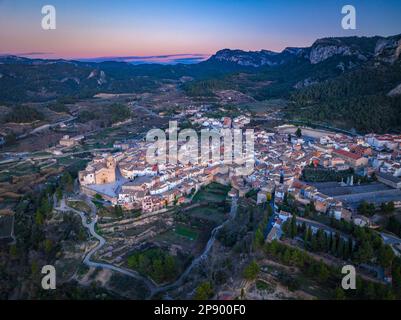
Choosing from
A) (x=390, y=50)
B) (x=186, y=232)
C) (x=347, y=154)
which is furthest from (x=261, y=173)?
(x=390, y=50)

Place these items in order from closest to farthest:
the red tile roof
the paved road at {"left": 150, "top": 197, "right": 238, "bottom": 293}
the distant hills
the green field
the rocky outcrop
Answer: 1. the paved road at {"left": 150, "top": 197, "right": 238, "bottom": 293}
2. the green field
3. the red tile roof
4. the distant hills
5. the rocky outcrop

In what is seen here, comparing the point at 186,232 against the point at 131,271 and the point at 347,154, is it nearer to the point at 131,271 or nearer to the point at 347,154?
the point at 131,271

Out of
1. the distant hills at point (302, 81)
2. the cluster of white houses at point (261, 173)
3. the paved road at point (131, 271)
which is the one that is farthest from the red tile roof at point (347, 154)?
the paved road at point (131, 271)

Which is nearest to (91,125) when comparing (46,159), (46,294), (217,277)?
(46,159)

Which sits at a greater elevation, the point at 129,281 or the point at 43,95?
the point at 43,95

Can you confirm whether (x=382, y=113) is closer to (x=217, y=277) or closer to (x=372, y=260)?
(x=372, y=260)

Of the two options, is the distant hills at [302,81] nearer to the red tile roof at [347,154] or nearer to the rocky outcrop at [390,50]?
the rocky outcrop at [390,50]

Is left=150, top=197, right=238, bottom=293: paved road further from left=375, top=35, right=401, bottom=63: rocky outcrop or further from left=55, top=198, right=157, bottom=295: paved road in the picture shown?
left=375, top=35, right=401, bottom=63: rocky outcrop

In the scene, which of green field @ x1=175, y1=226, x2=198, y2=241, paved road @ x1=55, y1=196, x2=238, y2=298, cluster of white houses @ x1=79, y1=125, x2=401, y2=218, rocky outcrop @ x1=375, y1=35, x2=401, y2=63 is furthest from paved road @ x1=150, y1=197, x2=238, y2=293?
rocky outcrop @ x1=375, y1=35, x2=401, y2=63
